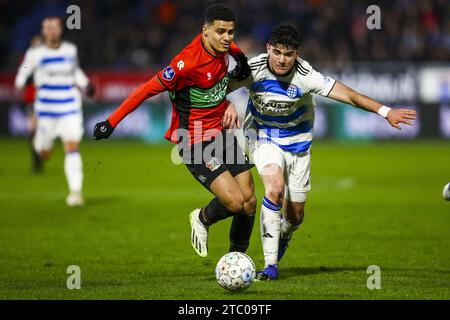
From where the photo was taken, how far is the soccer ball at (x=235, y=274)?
6824mm

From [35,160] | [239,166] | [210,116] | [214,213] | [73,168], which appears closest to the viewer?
[210,116]

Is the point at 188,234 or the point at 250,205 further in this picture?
the point at 188,234

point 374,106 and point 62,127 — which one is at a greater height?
point 62,127

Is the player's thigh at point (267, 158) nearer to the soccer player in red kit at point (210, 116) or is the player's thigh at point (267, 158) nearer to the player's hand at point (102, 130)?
the soccer player in red kit at point (210, 116)

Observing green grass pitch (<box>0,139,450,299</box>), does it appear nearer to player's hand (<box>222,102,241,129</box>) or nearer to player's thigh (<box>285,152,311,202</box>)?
player's thigh (<box>285,152,311,202</box>)

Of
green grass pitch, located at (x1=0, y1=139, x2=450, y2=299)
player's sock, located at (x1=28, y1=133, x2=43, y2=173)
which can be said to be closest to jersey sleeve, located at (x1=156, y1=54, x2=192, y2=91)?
green grass pitch, located at (x1=0, y1=139, x2=450, y2=299)

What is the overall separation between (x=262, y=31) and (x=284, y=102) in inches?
696

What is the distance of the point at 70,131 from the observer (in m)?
13.1

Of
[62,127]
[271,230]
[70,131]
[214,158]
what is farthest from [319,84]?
[62,127]

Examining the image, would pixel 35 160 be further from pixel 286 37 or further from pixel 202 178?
pixel 286 37

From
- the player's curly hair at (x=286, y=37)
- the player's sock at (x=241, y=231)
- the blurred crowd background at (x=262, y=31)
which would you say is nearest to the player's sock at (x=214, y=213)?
the player's sock at (x=241, y=231)

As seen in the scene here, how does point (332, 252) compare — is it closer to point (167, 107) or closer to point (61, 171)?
point (61, 171)

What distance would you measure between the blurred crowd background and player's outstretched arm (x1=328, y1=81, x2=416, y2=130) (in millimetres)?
15605
